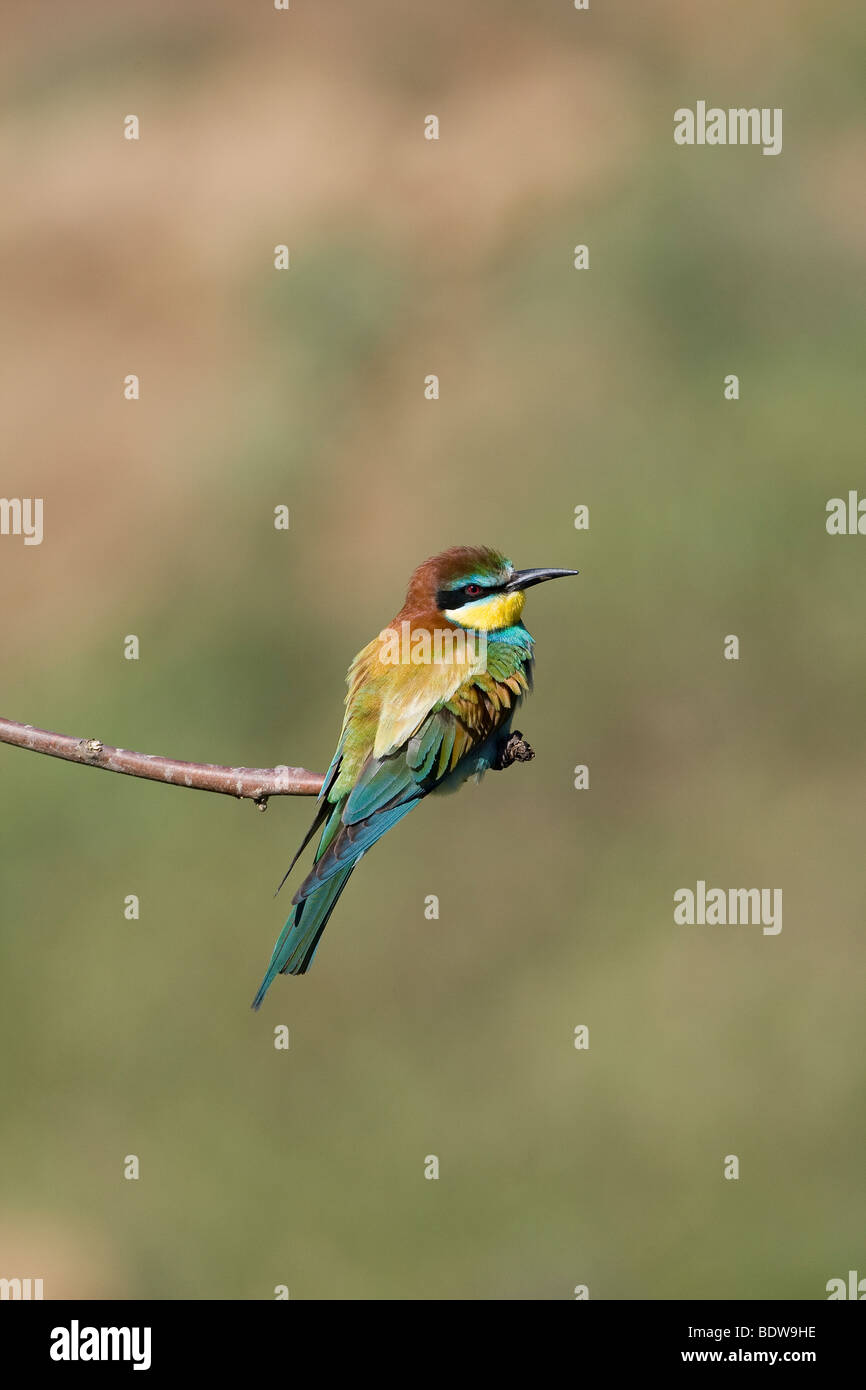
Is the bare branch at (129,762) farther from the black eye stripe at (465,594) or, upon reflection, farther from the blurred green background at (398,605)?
the blurred green background at (398,605)

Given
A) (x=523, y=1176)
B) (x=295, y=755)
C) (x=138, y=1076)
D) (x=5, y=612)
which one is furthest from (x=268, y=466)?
(x=523, y=1176)

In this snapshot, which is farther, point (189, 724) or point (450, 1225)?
point (189, 724)

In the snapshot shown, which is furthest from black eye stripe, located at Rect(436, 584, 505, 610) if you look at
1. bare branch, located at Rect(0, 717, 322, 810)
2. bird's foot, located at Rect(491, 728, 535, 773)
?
bare branch, located at Rect(0, 717, 322, 810)

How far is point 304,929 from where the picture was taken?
3.56 m

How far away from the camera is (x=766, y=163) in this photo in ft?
30.4

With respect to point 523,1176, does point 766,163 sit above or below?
above

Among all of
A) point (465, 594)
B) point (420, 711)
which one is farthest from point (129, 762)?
point (465, 594)

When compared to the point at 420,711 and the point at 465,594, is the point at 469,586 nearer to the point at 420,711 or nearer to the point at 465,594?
the point at 465,594

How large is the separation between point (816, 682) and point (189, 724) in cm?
269

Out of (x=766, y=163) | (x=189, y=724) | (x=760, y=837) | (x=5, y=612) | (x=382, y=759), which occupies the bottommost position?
(x=382, y=759)

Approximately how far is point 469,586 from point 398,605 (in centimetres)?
407

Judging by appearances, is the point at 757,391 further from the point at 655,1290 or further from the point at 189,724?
the point at 655,1290

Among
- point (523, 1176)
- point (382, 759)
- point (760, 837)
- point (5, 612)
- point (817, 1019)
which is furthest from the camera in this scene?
point (5, 612)

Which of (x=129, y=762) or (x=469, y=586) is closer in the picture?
(x=129, y=762)
